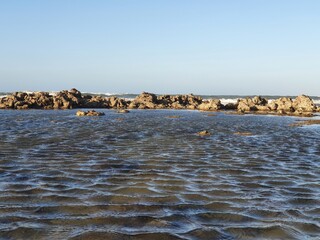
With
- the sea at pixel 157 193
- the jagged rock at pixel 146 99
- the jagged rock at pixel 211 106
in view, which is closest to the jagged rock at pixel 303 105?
the jagged rock at pixel 211 106

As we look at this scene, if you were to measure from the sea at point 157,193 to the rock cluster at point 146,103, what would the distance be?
35757 mm

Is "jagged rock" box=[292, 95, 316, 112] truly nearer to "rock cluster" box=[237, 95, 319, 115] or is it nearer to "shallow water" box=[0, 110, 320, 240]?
"rock cluster" box=[237, 95, 319, 115]

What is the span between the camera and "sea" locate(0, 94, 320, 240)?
19.1ft

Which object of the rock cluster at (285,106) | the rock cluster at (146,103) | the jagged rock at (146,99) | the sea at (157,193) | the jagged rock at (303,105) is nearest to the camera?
the sea at (157,193)

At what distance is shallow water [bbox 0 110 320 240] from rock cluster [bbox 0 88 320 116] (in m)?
35.9

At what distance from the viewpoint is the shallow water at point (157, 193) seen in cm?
582

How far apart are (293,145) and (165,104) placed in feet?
163

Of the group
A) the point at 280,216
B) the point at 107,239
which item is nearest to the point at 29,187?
the point at 107,239

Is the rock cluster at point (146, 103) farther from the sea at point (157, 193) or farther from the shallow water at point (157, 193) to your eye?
the shallow water at point (157, 193)

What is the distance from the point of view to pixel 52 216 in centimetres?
634

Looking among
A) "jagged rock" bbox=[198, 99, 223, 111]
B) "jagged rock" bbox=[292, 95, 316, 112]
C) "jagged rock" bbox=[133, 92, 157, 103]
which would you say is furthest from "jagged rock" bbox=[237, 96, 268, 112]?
"jagged rock" bbox=[133, 92, 157, 103]

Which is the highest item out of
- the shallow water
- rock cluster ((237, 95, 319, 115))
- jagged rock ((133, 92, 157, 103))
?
jagged rock ((133, 92, 157, 103))

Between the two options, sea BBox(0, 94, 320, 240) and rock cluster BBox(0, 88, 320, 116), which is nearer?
sea BBox(0, 94, 320, 240)

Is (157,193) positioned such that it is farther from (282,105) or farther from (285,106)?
(282,105)
